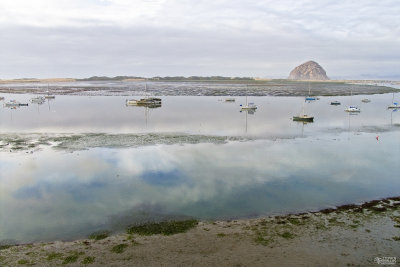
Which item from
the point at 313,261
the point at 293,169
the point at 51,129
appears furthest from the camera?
the point at 51,129

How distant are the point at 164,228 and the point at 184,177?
21.8 feet

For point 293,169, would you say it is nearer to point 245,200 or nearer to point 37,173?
point 245,200

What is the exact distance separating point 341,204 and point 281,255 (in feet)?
21.4

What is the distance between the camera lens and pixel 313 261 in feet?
37.2

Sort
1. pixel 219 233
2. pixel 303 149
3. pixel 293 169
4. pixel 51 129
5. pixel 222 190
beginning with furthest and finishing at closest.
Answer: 1. pixel 51 129
2. pixel 303 149
3. pixel 293 169
4. pixel 222 190
5. pixel 219 233

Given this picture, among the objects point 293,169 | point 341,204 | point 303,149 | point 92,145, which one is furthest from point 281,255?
point 92,145

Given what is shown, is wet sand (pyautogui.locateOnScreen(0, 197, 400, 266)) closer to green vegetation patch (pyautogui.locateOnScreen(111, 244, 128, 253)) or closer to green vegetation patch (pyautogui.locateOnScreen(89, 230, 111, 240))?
green vegetation patch (pyautogui.locateOnScreen(111, 244, 128, 253))

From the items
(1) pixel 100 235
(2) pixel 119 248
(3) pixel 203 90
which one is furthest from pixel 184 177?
(3) pixel 203 90

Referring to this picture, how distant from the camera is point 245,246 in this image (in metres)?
12.3

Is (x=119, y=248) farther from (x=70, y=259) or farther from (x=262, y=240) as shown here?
(x=262, y=240)

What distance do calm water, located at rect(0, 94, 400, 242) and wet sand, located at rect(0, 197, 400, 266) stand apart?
1265 mm

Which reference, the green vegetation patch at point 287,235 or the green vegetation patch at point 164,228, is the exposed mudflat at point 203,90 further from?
the green vegetation patch at point 287,235

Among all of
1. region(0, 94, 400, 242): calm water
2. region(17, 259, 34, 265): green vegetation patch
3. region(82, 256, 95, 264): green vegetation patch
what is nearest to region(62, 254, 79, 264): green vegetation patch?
region(82, 256, 95, 264): green vegetation patch

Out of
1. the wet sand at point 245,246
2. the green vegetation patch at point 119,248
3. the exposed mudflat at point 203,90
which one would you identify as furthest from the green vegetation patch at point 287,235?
the exposed mudflat at point 203,90
